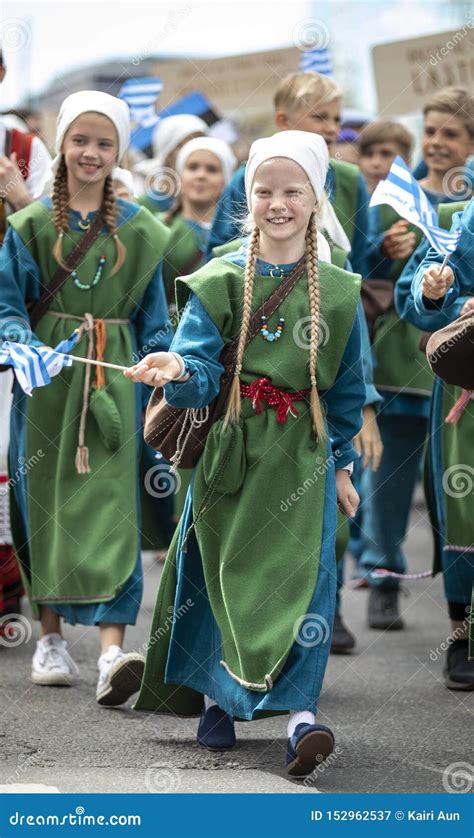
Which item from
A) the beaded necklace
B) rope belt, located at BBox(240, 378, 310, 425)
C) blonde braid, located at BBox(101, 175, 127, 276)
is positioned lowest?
rope belt, located at BBox(240, 378, 310, 425)

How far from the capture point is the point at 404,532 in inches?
316

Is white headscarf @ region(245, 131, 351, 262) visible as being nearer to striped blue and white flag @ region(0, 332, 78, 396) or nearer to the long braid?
striped blue and white flag @ region(0, 332, 78, 396)

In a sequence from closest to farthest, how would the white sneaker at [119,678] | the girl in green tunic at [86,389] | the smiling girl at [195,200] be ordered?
the white sneaker at [119,678]
the girl in green tunic at [86,389]
the smiling girl at [195,200]

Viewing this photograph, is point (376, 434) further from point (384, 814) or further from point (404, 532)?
point (384, 814)

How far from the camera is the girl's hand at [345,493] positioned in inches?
215

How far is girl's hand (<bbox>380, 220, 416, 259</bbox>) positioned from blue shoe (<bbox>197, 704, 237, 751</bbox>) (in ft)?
8.78

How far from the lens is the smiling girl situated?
8.44 m

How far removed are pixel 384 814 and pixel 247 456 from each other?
125cm

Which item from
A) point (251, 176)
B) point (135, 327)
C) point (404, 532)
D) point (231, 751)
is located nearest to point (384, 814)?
point (231, 751)

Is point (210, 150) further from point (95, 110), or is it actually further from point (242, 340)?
point (242, 340)

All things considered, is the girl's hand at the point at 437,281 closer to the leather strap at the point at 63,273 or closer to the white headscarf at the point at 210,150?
the leather strap at the point at 63,273

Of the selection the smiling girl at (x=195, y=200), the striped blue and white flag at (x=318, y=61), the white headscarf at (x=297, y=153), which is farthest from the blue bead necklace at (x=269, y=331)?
the striped blue and white flag at (x=318, y=61)

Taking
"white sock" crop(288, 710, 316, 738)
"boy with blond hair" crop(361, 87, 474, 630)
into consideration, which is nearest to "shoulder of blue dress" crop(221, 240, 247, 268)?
"white sock" crop(288, 710, 316, 738)

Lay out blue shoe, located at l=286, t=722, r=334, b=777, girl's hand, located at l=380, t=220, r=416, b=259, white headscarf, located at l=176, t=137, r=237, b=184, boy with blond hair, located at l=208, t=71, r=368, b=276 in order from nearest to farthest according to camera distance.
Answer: blue shoe, located at l=286, t=722, r=334, b=777, boy with blond hair, located at l=208, t=71, r=368, b=276, girl's hand, located at l=380, t=220, r=416, b=259, white headscarf, located at l=176, t=137, r=237, b=184
